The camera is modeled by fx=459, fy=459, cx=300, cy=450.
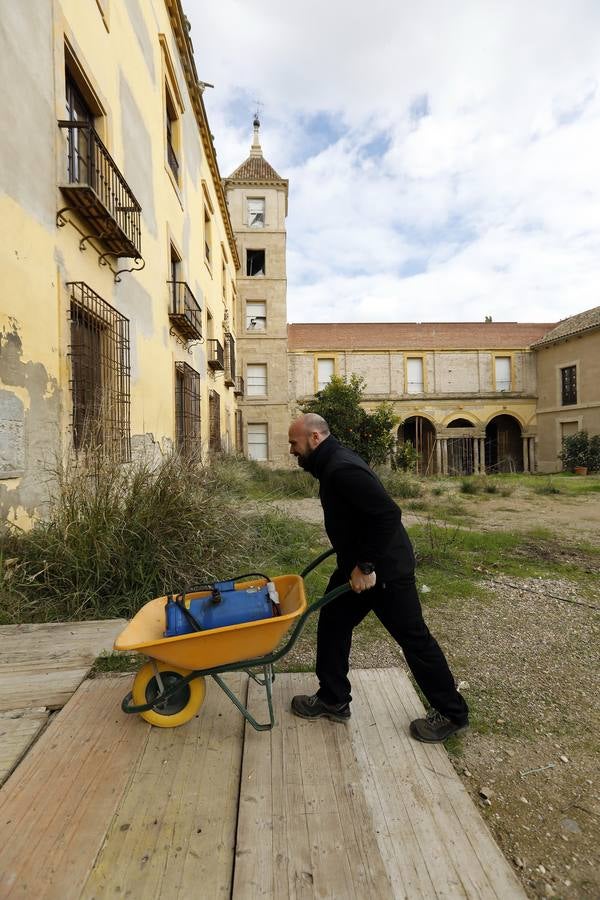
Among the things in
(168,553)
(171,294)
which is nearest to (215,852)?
(168,553)

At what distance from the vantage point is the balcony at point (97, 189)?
4668mm

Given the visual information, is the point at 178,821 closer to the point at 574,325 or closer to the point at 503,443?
the point at 574,325

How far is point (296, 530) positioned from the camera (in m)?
6.52

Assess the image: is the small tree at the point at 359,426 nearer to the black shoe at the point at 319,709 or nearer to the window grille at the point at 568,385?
the black shoe at the point at 319,709

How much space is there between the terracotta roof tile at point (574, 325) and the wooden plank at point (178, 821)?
25896mm

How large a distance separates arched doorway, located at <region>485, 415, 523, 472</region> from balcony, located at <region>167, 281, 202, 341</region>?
21.8 meters

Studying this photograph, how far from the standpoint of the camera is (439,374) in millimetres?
26172

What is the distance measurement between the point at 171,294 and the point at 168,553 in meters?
6.32

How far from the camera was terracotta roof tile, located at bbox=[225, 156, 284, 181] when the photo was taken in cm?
2155

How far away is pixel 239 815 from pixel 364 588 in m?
0.96

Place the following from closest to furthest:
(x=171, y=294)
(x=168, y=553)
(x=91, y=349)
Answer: (x=168, y=553), (x=91, y=349), (x=171, y=294)

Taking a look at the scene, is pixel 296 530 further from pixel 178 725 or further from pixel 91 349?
pixel 178 725

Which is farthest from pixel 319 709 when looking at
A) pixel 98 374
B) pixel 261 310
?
pixel 261 310

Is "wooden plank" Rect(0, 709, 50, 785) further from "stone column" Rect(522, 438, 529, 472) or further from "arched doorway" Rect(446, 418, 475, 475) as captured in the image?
"stone column" Rect(522, 438, 529, 472)
